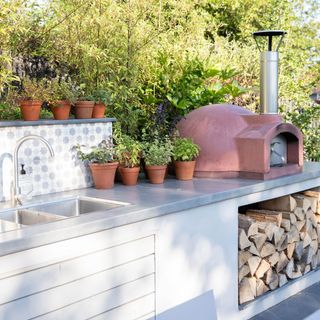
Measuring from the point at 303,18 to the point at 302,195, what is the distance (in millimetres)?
8861

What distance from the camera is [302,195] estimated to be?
4141 millimetres

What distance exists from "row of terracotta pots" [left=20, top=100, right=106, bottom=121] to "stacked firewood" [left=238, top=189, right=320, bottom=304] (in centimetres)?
121

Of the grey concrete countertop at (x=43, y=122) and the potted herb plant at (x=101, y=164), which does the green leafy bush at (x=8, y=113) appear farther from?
the potted herb plant at (x=101, y=164)

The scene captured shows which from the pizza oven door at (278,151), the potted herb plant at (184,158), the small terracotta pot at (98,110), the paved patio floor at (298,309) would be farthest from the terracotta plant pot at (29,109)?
the paved patio floor at (298,309)

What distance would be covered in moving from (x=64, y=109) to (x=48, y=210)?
0.69 metres

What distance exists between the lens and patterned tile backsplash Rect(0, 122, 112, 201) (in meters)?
3.06

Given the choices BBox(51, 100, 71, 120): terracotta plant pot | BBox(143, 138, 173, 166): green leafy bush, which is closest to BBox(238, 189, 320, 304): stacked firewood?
BBox(143, 138, 173, 166): green leafy bush

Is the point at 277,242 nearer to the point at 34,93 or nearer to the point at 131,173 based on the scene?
the point at 131,173

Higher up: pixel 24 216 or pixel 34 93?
pixel 34 93

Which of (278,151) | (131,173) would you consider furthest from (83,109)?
(278,151)

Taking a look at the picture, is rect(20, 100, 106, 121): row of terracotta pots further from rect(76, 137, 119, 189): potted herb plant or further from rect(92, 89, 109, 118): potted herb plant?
rect(76, 137, 119, 189): potted herb plant

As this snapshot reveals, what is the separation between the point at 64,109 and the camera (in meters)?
3.34

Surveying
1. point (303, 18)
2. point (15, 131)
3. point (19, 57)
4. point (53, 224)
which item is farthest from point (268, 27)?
point (53, 224)

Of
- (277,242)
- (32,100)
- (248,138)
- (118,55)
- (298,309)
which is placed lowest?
(298,309)
